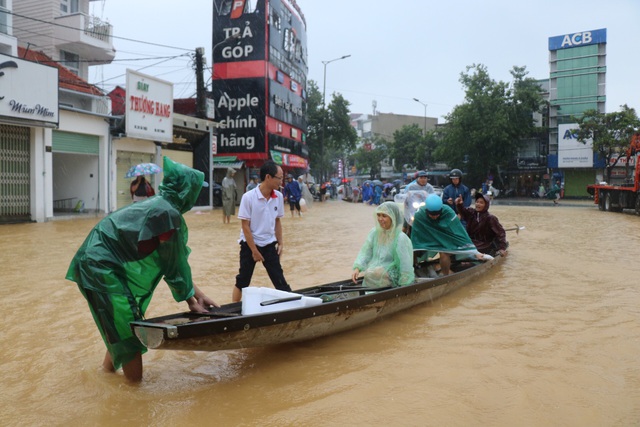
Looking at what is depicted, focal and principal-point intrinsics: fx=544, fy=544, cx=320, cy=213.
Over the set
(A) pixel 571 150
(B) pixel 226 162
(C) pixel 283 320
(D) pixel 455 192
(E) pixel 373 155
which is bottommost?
(C) pixel 283 320

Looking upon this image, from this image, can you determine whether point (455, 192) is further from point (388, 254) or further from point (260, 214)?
point (260, 214)

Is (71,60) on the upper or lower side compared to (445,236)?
upper

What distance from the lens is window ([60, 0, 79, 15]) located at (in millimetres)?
22172

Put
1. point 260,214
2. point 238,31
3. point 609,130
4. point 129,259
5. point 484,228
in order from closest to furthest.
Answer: point 129,259, point 260,214, point 484,228, point 238,31, point 609,130

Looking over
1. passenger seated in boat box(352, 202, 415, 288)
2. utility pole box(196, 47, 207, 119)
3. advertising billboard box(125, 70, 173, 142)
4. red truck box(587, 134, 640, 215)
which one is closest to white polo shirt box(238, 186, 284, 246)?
passenger seated in boat box(352, 202, 415, 288)

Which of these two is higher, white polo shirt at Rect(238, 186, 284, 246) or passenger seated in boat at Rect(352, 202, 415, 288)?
white polo shirt at Rect(238, 186, 284, 246)

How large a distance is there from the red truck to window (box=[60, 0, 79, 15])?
23.4 metres

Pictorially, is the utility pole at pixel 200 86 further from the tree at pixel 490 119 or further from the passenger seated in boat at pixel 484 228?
the tree at pixel 490 119

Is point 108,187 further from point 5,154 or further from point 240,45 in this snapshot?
point 240,45

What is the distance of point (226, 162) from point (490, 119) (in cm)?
2116

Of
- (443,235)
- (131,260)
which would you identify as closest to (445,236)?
(443,235)

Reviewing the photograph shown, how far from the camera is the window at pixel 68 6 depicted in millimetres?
22172

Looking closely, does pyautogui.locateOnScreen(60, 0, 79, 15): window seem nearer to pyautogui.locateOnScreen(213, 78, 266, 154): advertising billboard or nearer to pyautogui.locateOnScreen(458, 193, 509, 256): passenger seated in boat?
pyautogui.locateOnScreen(213, 78, 266, 154): advertising billboard

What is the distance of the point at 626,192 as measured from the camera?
22547mm
